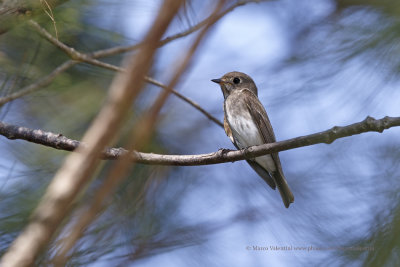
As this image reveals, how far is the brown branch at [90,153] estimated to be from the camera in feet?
1.77

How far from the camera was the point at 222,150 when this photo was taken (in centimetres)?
266

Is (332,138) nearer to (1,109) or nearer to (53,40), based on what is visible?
(53,40)

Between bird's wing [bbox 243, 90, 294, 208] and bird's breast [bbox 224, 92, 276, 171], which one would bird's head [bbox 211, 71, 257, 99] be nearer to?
bird's wing [bbox 243, 90, 294, 208]

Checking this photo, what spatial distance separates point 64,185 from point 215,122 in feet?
9.69

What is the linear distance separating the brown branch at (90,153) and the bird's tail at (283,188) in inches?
94.6

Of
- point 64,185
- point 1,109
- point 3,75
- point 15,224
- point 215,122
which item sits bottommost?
point 64,185

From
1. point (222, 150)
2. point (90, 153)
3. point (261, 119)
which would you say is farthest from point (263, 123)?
point (90, 153)

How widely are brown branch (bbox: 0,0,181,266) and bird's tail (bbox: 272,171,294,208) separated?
240cm

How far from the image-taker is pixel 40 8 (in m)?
2.16

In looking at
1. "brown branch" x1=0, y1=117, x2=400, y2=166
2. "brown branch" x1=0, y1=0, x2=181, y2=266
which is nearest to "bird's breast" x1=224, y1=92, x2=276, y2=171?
"brown branch" x1=0, y1=117, x2=400, y2=166

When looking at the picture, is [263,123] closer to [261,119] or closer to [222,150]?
[261,119]

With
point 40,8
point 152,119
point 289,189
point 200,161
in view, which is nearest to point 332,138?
point 200,161

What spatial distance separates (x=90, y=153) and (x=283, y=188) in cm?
270

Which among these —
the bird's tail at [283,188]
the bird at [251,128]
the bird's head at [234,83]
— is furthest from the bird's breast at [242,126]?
the bird's head at [234,83]
